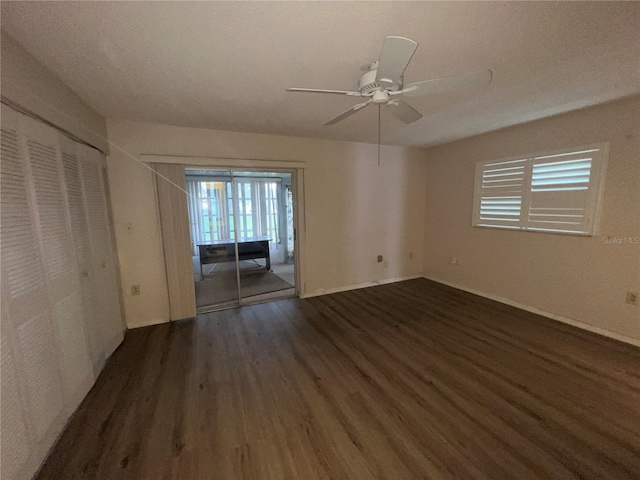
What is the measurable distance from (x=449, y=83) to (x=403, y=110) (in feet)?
1.19

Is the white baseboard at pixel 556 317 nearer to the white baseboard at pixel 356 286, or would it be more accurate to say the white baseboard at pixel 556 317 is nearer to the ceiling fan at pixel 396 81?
the white baseboard at pixel 356 286

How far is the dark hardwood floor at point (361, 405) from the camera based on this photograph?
141 cm

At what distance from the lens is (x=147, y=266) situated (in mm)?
3039

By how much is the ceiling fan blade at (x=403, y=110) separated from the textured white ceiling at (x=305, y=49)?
0.94 ft

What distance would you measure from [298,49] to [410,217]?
375 centimetres

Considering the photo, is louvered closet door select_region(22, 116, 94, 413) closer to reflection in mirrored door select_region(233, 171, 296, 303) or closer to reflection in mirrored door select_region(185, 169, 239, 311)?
reflection in mirrored door select_region(185, 169, 239, 311)

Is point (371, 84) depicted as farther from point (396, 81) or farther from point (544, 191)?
point (544, 191)

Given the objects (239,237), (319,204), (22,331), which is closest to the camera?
(22,331)

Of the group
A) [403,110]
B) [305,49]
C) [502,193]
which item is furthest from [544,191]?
[305,49]

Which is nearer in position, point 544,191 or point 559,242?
point 559,242

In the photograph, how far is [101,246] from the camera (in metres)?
2.43

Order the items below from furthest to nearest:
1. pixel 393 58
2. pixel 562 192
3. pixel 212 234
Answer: pixel 212 234 < pixel 562 192 < pixel 393 58

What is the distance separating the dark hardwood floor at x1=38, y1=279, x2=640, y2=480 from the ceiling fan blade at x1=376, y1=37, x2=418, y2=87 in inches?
84.2

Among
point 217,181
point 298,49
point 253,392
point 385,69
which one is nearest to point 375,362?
point 253,392
